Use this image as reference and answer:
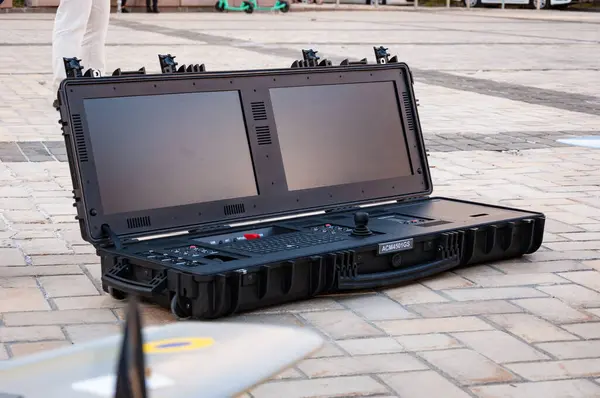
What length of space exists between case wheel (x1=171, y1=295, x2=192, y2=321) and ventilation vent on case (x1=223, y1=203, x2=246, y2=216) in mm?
714

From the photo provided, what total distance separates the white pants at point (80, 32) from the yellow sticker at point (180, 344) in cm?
671

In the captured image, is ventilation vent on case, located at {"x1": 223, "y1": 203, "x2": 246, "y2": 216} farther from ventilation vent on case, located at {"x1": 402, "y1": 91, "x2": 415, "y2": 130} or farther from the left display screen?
ventilation vent on case, located at {"x1": 402, "y1": 91, "x2": 415, "y2": 130}

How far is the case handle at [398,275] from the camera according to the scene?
3.99 metres

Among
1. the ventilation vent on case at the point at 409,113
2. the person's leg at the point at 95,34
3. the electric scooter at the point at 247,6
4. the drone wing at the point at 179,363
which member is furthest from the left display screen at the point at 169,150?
the electric scooter at the point at 247,6

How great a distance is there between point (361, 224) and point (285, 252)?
41cm

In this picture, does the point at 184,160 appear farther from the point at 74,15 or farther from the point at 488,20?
the point at 488,20

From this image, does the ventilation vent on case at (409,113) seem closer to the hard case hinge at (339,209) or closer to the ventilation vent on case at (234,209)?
the hard case hinge at (339,209)

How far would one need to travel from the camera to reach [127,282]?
3.75 meters

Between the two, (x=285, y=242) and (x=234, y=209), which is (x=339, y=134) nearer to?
(x=234, y=209)

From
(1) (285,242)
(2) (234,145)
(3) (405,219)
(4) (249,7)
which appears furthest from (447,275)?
(4) (249,7)

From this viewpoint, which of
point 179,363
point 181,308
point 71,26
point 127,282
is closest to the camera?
point 179,363

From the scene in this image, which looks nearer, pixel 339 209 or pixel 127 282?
pixel 127 282

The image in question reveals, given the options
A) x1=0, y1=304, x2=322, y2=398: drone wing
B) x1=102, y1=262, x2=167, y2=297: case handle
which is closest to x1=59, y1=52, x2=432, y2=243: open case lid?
x1=102, y1=262, x2=167, y2=297: case handle

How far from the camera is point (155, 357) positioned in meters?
1.17
